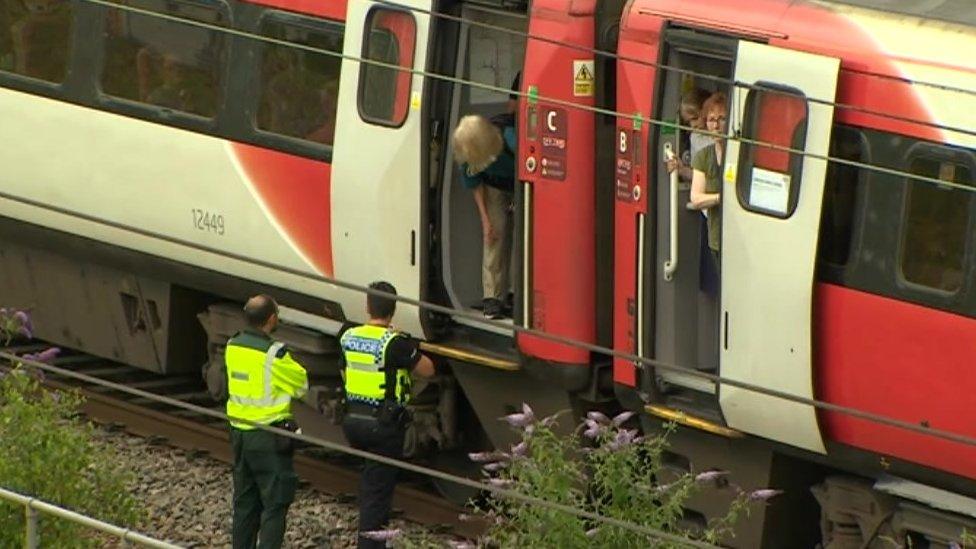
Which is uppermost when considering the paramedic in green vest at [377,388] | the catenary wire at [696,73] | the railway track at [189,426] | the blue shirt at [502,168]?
the catenary wire at [696,73]

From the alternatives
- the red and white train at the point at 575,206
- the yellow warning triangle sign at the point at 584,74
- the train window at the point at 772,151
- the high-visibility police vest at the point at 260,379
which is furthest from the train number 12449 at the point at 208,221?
the train window at the point at 772,151

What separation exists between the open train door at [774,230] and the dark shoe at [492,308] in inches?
65.2

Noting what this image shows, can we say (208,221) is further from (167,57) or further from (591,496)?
(591,496)

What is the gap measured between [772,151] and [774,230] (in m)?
0.38

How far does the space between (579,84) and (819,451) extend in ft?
7.50

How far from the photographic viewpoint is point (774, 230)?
12664 millimetres

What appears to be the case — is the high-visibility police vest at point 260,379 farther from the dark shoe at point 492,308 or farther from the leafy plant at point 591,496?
the dark shoe at point 492,308

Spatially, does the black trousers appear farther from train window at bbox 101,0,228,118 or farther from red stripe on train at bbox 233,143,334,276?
train window at bbox 101,0,228,118

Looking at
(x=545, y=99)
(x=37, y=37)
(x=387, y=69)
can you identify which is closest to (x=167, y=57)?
(x=37, y=37)

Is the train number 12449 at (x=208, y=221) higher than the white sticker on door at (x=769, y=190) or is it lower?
lower

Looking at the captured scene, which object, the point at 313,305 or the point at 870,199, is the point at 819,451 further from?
the point at 313,305

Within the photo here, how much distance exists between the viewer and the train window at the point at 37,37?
16.3 metres

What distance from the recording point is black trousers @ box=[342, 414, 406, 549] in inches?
531

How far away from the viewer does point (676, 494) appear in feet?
39.4
